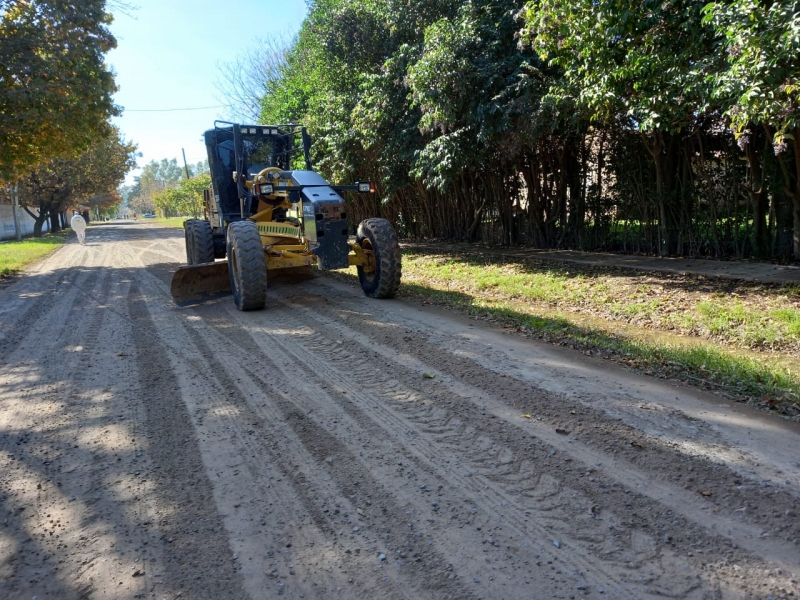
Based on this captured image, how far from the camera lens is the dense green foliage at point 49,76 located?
12820mm

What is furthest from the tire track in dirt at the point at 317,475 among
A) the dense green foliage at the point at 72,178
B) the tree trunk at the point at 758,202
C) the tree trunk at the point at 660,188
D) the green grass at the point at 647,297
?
the dense green foliage at the point at 72,178

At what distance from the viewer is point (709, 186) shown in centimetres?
1118

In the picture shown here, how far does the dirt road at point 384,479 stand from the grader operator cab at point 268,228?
2403 millimetres

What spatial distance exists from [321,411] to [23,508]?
2.06 m

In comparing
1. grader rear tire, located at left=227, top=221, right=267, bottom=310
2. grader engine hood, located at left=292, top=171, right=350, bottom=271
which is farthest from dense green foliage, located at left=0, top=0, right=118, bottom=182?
grader engine hood, located at left=292, top=171, right=350, bottom=271

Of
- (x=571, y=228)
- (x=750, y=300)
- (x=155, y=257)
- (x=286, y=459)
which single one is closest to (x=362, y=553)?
(x=286, y=459)

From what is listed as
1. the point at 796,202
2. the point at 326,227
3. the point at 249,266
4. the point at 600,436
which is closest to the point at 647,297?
the point at 796,202

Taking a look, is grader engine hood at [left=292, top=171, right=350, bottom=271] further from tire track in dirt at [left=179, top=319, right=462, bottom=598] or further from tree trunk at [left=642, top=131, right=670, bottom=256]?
tree trunk at [left=642, top=131, right=670, bottom=256]

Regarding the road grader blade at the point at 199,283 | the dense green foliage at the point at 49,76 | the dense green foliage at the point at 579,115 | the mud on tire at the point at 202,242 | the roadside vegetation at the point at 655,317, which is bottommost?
the roadside vegetation at the point at 655,317

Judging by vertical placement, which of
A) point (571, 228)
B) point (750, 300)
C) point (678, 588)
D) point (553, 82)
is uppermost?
point (553, 82)

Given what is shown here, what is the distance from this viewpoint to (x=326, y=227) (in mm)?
8320

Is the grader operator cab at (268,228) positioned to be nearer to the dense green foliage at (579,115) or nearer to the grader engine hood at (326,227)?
the grader engine hood at (326,227)

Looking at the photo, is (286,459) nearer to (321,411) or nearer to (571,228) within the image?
(321,411)

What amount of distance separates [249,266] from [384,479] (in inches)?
206
